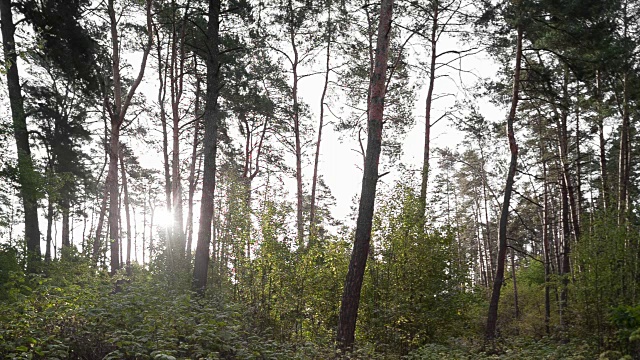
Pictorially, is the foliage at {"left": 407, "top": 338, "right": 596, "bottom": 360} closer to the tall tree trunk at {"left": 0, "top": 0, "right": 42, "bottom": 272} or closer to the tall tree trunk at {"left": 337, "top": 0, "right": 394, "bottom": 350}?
the tall tree trunk at {"left": 337, "top": 0, "right": 394, "bottom": 350}

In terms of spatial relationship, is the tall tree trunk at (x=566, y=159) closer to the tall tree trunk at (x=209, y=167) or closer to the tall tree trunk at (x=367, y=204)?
the tall tree trunk at (x=367, y=204)

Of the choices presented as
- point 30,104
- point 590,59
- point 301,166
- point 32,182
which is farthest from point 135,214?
point 590,59

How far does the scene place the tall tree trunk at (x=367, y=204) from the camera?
307 inches

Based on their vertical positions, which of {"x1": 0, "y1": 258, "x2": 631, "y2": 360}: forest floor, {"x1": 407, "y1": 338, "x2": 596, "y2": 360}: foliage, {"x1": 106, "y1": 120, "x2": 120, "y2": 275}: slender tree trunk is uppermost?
{"x1": 106, "y1": 120, "x2": 120, "y2": 275}: slender tree trunk

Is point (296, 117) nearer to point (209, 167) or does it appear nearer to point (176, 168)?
point (176, 168)

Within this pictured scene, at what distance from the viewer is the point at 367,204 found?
322 inches

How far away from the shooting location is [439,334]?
10883 mm

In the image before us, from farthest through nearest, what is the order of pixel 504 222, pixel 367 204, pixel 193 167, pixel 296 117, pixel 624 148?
pixel 193 167, pixel 296 117, pixel 624 148, pixel 504 222, pixel 367 204

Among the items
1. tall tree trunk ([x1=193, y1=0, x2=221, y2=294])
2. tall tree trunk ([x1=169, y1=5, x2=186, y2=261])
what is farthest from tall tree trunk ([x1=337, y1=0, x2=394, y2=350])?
tall tree trunk ([x1=169, y1=5, x2=186, y2=261])

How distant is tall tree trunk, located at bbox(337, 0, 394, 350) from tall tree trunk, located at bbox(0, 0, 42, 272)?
8839 mm

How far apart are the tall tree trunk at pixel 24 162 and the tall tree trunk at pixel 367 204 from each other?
8.84 meters

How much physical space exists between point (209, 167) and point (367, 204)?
4789mm

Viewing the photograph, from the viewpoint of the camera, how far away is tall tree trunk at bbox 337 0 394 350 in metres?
7.81

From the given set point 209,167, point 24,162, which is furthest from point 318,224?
point 24,162
